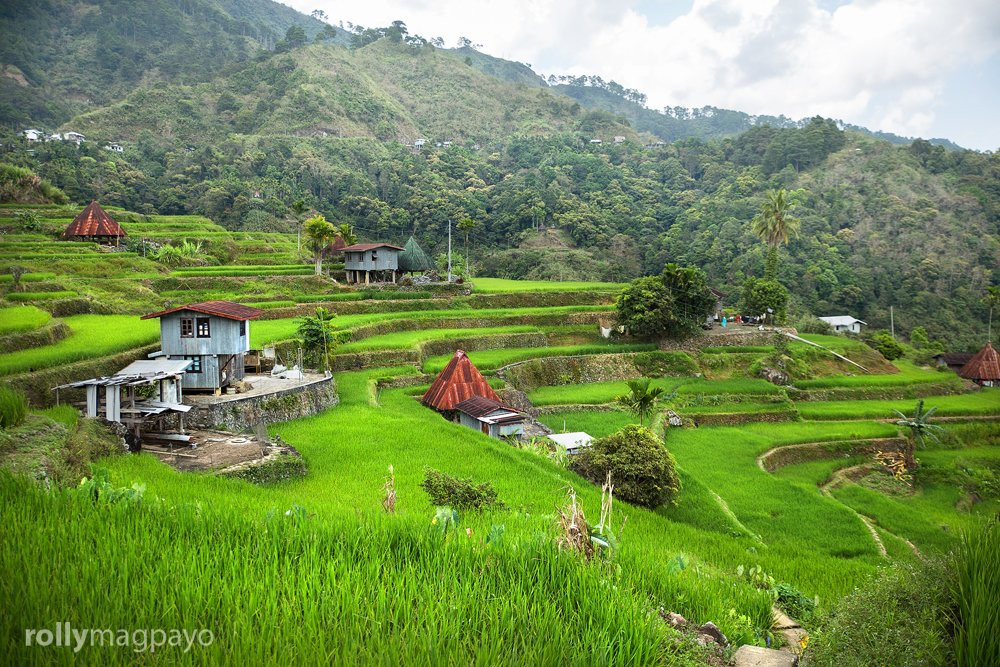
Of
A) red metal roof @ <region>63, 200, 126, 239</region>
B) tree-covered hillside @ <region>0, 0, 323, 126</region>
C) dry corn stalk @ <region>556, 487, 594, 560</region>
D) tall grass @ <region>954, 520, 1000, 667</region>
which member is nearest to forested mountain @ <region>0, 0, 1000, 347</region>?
tree-covered hillside @ <region>0, 0, 323, 126</region>

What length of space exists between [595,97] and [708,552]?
204101 mm

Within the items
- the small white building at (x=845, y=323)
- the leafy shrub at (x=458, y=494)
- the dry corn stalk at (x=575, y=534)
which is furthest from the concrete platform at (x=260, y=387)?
the small white building at (x=845, y=323)

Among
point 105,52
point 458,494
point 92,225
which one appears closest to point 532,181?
point 92,225

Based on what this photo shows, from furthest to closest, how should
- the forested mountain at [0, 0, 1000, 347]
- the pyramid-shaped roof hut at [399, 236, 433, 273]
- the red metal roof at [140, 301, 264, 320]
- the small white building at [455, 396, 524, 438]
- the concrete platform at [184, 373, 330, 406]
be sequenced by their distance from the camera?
1. the forested mountain at [0, 0, 1000, 347]
2. the pyramid-shaped roof hut at [399, 236, 433, 273]
3. the small white building at [455, 396, 524, 438]
4. the red metal roof at [140, 301, 264, 320]
5. the concrete platform at [184, 373, 330, 406]

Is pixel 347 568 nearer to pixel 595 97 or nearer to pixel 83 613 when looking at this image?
pixel 83 613

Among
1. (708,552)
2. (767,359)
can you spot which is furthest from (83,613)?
(767,359)

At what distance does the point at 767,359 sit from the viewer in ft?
119

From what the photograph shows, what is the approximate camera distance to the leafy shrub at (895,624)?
3.33m

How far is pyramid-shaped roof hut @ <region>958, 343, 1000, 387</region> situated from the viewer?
36938 mm

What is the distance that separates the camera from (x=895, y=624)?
11.8ft

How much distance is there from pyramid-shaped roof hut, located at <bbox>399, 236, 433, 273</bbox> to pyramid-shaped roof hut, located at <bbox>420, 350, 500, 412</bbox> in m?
20.9

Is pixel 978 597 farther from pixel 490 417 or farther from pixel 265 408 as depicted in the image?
pixel 490 417

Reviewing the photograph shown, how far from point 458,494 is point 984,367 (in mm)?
40675

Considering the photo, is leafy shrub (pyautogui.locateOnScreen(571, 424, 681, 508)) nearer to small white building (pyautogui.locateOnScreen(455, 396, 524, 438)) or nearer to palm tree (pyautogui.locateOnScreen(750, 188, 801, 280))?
small white building (pyautogui.locateOnScreen(455, 396, 524, 438))
